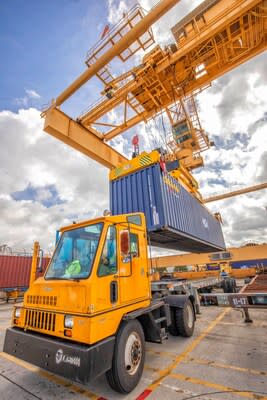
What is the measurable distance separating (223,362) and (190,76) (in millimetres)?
8331

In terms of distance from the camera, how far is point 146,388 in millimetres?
2928

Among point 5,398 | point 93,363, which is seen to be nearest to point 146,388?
point 93,363

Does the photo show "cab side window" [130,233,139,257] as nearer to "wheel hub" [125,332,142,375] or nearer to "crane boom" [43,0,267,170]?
"wheel hub" [125,332,142,375]

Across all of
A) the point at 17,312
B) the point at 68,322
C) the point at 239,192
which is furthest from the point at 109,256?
the point at 239,192

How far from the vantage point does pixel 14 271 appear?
14.4 metres

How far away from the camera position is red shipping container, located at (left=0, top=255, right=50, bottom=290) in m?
13.8

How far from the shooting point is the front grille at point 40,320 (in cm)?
282

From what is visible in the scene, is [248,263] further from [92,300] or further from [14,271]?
[92,300]

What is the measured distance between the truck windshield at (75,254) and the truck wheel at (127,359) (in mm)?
1078

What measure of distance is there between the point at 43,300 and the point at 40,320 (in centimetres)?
27

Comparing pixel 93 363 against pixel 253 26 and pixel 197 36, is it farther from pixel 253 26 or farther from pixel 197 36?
pixel 253 26

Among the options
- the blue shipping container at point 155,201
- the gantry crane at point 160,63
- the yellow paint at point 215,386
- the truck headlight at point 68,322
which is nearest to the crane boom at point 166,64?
the gantry crane at point 160,63

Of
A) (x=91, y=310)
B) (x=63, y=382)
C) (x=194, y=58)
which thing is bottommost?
(x=63, y=382)

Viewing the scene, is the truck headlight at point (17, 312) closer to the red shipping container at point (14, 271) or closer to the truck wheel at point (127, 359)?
the truck wheel at point (127, 359)
